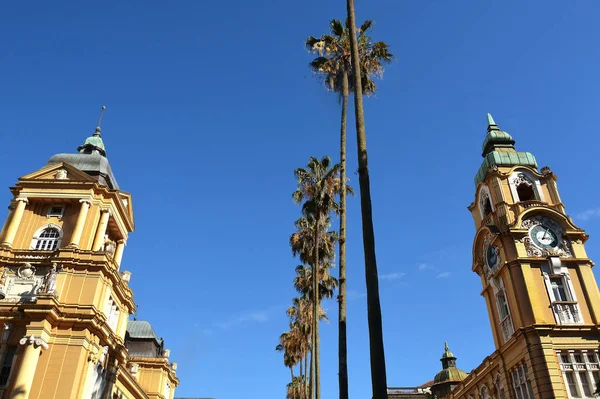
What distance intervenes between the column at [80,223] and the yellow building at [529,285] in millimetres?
28641

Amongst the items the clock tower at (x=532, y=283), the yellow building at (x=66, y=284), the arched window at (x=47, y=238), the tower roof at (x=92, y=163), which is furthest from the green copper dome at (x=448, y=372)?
the arched window at (x=47, y=238)

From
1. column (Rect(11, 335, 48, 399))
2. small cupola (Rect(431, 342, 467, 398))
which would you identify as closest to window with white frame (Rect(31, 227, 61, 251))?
column (Rect(11, 335, 48, 399))

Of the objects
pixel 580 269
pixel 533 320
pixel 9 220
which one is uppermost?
pixel 9 220

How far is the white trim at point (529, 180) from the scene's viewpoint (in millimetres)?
38969

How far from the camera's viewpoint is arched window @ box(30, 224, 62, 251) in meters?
34.2

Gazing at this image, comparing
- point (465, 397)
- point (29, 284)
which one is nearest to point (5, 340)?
point (29, 284)

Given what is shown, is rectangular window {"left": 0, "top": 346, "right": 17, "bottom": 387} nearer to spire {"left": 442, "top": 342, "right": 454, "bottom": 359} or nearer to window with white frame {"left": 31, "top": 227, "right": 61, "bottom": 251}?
window with white frame {"left": 31, "top": 227, "right": 61, "bottom": 251}

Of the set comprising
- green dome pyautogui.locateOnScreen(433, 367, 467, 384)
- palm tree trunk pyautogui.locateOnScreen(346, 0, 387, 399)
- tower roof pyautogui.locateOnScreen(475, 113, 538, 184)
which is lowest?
palm tree trunk pyautogui.locateOnScreen(346, 0, 387, 399)

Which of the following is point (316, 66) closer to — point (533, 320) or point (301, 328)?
point (533, 320)

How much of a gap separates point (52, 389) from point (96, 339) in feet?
12.6

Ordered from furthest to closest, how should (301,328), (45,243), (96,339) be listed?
1. (301,328)
2. (45,243)
3. (96,339)

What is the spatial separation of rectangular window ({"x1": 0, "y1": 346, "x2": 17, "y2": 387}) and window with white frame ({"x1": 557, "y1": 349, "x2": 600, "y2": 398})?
32175mm

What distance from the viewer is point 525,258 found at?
115 feet

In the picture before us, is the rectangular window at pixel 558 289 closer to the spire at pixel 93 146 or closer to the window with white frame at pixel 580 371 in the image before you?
the window with white frame at pixel 580 371
